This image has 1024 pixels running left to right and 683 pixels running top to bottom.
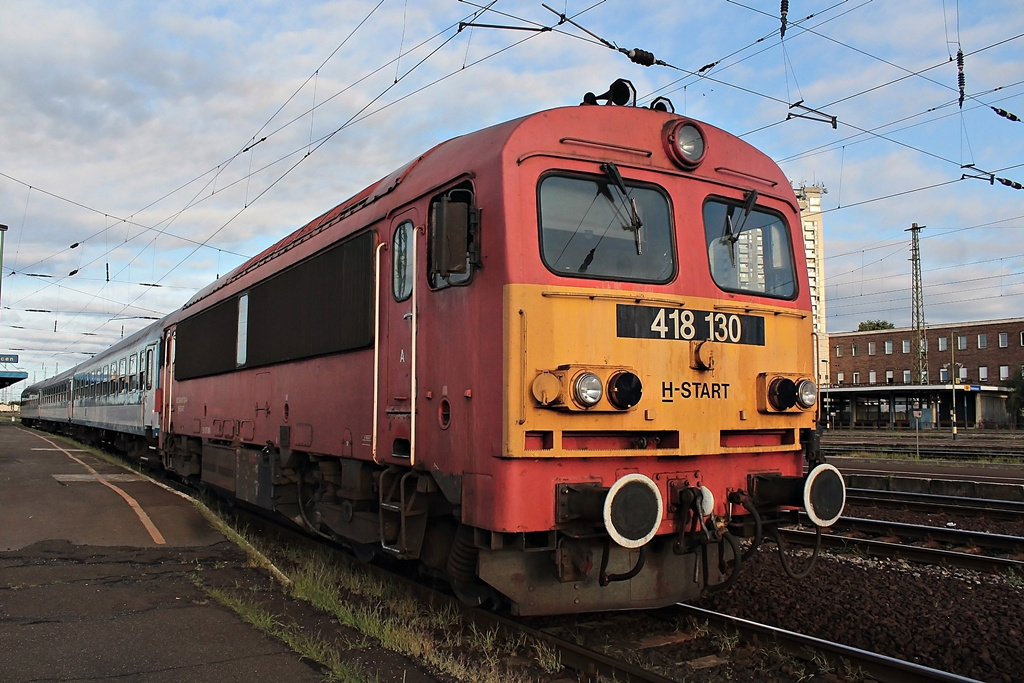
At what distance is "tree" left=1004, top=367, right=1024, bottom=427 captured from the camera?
1847 inches

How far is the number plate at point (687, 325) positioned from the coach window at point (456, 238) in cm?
100

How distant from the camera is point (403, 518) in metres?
5.82

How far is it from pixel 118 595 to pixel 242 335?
4.01 m

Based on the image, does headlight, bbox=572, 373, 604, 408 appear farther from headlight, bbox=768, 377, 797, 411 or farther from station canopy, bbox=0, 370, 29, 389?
station canopy, bbox=0, 370, 29, 389

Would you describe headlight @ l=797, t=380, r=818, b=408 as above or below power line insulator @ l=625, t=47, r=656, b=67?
below

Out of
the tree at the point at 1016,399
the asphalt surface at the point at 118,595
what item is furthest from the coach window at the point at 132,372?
the tree at the point at 1016,399

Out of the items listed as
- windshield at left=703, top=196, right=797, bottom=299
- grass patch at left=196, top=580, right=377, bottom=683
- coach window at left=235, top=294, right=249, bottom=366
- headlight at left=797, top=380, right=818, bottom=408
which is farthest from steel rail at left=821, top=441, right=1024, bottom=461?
grass patch at left=196, top=580, right=377, bottom=683

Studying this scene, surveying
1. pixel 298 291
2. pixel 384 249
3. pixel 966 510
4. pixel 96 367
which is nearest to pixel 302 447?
pixel 298 291

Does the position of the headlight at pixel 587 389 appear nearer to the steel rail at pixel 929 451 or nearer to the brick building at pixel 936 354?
the steel rail at pixel 929 451

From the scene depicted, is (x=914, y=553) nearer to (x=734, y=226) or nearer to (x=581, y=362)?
(x=734, y=226)

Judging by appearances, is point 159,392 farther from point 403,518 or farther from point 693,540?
point 693,540

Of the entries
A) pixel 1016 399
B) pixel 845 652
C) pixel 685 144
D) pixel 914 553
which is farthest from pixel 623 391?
pixel 1016 399

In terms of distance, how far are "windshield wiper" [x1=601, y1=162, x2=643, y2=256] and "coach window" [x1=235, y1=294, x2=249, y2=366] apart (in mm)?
6122

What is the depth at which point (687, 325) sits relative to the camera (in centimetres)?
554
